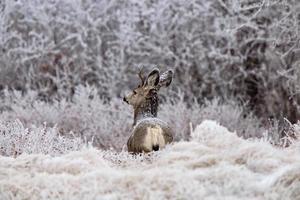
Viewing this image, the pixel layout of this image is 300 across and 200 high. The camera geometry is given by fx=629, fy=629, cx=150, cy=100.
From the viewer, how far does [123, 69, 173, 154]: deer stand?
349 cm

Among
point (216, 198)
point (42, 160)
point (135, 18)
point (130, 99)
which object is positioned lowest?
point (216, 198)

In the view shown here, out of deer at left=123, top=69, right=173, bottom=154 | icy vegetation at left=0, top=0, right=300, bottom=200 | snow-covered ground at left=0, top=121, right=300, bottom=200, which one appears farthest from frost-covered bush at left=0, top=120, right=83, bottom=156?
icy vegetation at left=0, top=0, right=300, bottom=200

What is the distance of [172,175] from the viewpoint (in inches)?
99.1

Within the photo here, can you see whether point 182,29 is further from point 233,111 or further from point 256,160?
point 256,160

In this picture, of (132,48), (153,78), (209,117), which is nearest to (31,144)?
(153,78)

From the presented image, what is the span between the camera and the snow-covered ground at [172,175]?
2.41 meters

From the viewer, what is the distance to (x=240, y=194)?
2396mm

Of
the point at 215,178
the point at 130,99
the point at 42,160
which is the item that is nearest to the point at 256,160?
the point at 215,178

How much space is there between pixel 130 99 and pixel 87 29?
382 cm

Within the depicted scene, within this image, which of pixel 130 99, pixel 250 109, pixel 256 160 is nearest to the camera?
pixel 256 160

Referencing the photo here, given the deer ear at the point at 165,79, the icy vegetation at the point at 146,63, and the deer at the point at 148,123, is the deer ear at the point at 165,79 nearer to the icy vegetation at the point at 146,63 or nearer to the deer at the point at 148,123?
the deer at the point at 148,123

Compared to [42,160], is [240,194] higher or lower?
lower

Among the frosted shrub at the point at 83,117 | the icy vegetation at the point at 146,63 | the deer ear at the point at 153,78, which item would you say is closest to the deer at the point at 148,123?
the deer ear at the point at 153,78

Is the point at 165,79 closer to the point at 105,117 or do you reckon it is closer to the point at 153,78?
the point at 153,78
